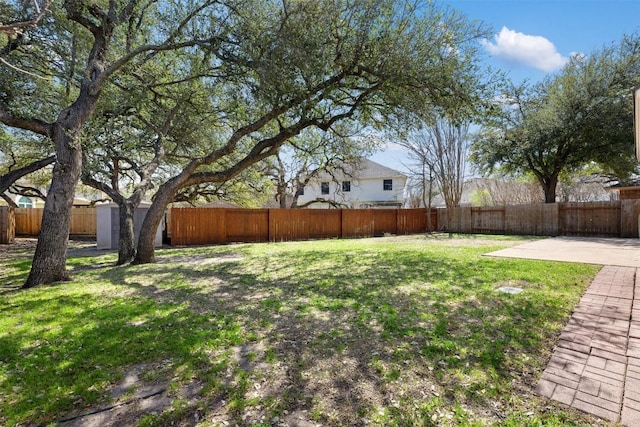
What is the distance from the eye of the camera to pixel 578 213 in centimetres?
1446

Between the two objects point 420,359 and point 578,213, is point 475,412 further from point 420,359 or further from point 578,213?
point 578,213

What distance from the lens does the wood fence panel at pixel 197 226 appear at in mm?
12570

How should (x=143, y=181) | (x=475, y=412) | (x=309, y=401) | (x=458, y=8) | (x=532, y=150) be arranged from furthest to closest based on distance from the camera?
(x=532, y=150)
(x=143, y=181)
(x=458, y=8)
(x=309, y=401)
(x=475, y=412)

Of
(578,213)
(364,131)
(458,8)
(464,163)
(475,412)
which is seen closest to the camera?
(475,412)

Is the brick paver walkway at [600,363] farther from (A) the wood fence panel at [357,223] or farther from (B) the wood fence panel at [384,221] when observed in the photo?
(B) the wood fence panel at [384,221]

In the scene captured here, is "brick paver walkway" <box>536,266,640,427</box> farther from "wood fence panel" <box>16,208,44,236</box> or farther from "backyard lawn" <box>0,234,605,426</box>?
"wood fence panel" <box>16,208,44,236</box>

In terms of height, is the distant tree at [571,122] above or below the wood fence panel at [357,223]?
above

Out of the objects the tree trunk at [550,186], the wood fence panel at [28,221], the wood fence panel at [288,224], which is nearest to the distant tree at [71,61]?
the wood fence panel at [288,224]

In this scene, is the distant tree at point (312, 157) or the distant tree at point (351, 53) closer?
the distant tree at point (351, 53)

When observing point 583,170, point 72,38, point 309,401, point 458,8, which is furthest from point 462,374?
point 583,170

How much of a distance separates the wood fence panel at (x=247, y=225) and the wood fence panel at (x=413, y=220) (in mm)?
7914

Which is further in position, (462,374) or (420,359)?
(420,359)

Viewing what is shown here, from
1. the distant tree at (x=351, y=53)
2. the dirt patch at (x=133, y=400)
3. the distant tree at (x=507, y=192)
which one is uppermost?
the distant tree at (x=351, y=53)

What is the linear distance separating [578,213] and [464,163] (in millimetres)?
6308
